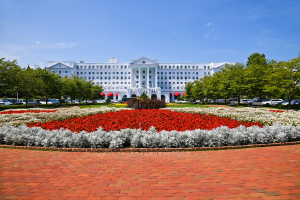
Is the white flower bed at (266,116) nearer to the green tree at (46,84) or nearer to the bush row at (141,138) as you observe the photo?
the bush row at (141,138)

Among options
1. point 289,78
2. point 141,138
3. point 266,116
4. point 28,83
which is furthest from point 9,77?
point 289,78

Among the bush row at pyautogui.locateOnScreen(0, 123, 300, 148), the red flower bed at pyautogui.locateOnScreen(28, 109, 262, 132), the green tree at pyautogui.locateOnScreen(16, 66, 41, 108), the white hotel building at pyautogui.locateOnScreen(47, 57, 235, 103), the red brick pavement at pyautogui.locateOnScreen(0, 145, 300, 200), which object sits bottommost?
the red brick pavement at pyautogui.locateOnScreen(0, 145, 300, 200)

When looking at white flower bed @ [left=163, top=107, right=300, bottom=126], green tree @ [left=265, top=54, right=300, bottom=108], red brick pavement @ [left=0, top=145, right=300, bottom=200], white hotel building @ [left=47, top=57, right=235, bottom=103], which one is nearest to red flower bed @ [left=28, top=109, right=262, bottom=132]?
white flower bed @ [left=163, top=107, right=300, bottom=126]

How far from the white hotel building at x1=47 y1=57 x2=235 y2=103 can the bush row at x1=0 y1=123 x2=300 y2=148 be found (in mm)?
80376

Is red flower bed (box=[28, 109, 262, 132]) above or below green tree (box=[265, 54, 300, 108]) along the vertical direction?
below

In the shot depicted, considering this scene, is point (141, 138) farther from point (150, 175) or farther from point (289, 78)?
point (289, 78)

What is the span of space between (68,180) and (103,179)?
79cm

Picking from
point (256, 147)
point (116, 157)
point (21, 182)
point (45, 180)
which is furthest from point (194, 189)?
point (256, 147)

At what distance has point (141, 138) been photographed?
6352 mm

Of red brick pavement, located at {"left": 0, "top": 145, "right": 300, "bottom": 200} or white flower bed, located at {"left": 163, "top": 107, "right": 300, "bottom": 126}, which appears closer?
red brick pavement, located at {"left": 0, "top": 145, "right": 300, "bottom": 200}

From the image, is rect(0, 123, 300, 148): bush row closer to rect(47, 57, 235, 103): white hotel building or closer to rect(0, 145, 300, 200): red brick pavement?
rect(0, 145, 300, 200): red brick pavement

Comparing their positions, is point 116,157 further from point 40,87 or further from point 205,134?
point 40,87

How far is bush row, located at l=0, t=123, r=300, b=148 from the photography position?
633 centimetres

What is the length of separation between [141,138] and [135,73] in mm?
86553
